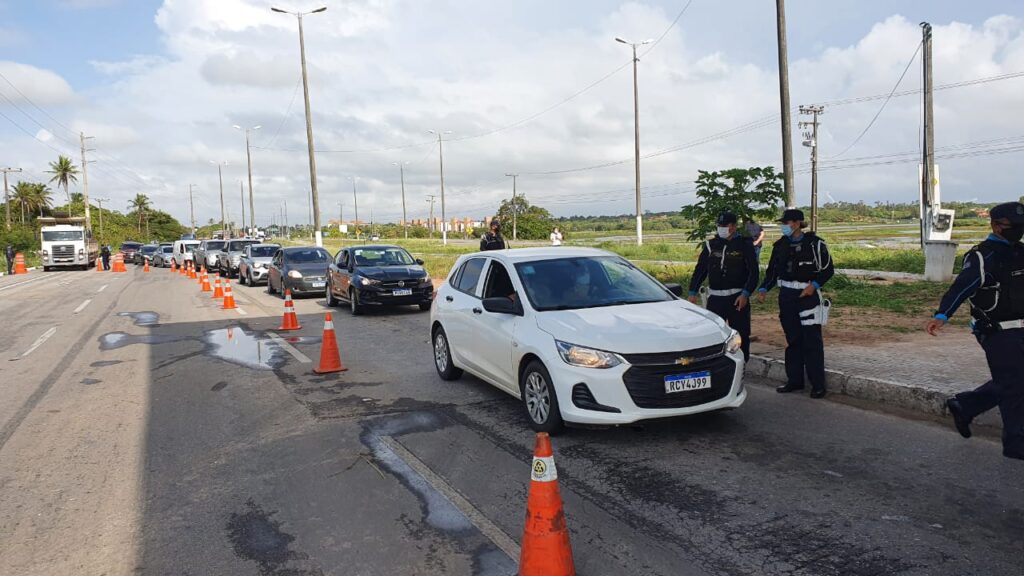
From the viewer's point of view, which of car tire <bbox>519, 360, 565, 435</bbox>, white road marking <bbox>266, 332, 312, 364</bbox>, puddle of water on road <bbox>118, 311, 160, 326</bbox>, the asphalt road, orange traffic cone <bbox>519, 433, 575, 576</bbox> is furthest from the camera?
puddle of water on road <bbox>118, 311, 160, 326</bbox>

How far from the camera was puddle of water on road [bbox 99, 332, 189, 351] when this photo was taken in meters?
11.7

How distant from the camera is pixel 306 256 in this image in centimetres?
2059

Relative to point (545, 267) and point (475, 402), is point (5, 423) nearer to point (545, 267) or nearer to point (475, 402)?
point (475, 402)

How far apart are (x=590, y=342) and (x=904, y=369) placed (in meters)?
3.95

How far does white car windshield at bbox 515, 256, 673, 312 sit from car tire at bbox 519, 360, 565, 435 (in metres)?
0.60

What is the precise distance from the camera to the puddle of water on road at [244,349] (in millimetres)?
9727

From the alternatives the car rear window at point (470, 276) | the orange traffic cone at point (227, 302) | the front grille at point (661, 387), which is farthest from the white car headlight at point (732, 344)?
the orange traffic cone at point (227, 302)

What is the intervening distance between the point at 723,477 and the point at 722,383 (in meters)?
0.97

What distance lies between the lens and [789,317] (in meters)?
6.93

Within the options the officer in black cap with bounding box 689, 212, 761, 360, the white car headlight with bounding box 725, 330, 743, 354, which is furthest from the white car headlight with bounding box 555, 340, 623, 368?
the officer in black cap with bounding box 689, 212, 761, 360

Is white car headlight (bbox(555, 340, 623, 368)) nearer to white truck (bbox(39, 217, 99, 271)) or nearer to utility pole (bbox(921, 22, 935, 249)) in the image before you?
utility pole (bbox(921, 22, 935, 249))

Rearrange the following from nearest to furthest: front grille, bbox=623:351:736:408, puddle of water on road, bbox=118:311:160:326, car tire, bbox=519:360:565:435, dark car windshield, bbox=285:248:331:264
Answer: front grille, bbox=623:351:736:408
car tire, bbox=519:360:565:435
puddle of water on road, bbox=118:311:160:326
dark car windshield, bbox=285:248:331:264

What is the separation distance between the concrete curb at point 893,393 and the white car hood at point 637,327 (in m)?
1.95

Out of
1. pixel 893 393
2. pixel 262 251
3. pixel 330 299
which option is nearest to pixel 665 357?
pixel 893 393
